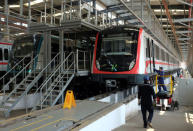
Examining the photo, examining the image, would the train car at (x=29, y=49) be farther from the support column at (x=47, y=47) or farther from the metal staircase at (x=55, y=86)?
the metal staircase at (x=55, y=86)

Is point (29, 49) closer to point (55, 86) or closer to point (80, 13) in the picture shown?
point (55, 86)

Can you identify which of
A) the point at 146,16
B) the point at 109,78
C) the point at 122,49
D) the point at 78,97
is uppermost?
the point at 146,16

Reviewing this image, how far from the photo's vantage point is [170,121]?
6137mm

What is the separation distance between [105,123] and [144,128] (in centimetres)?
138

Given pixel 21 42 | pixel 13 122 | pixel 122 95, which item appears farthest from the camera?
pixel 21 42

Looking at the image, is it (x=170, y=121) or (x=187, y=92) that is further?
(x=187, y=92)

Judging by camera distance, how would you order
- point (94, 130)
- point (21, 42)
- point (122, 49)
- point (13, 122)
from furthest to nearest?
point (21, 42), point (122, 49), point (13, 122), point (94, 130)

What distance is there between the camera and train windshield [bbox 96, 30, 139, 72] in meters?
8.41

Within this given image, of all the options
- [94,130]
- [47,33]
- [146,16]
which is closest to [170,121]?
[94,130]

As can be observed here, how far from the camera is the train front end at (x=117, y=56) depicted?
27.2 feet

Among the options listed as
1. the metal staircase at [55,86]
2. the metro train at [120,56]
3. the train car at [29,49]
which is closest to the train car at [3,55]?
the train car at [29,49]

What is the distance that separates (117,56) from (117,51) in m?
0.22

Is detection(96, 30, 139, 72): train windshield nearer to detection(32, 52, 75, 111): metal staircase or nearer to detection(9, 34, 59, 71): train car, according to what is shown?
detection(32, 52, 75, 111): metal staircase

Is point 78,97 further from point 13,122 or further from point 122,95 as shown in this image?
point 13,122
